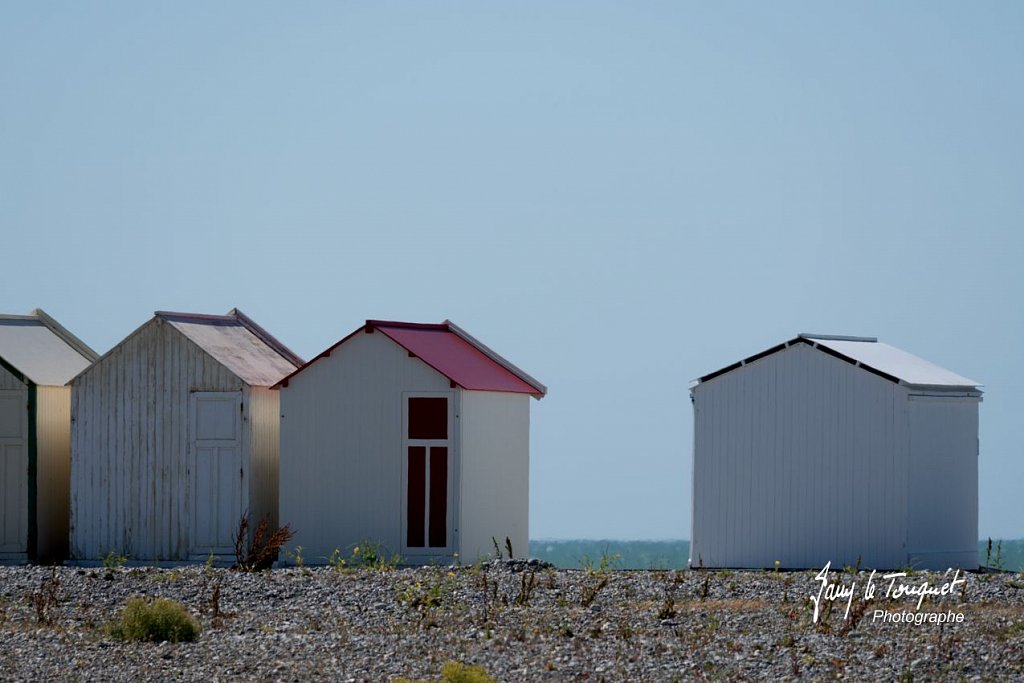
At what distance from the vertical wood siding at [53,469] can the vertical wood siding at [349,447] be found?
3.98m

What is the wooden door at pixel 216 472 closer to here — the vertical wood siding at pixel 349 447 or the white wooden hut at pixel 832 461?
the vertical wood siding at pixel 349 447

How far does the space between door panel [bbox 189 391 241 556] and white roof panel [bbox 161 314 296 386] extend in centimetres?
50

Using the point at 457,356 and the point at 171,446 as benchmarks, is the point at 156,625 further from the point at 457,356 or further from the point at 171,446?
the point at 457,356

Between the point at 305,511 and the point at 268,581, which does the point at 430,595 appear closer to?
the point at 268,581

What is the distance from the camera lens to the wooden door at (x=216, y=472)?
23.3 m

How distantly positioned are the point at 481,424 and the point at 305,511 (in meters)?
2.82

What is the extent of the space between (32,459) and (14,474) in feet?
1.28

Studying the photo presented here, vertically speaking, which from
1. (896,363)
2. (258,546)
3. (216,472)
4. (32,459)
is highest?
(896,363)

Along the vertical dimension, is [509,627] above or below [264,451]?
below

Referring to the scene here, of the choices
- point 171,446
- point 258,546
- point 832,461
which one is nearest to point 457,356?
point 258,546

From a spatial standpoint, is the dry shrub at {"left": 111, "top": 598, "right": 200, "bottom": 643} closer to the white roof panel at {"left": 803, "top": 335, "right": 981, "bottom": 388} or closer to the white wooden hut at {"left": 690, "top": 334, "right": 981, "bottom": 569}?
the white wooden hut at {"left": 690, "top": 334, "right": 981, "bottom": 569}

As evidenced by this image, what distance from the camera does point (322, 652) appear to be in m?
14.9

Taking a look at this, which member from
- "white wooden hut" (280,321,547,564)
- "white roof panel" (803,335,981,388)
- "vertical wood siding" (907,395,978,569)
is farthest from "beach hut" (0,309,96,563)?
"vertical wood siding" (907,395,978,569)

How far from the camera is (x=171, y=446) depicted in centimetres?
2375
